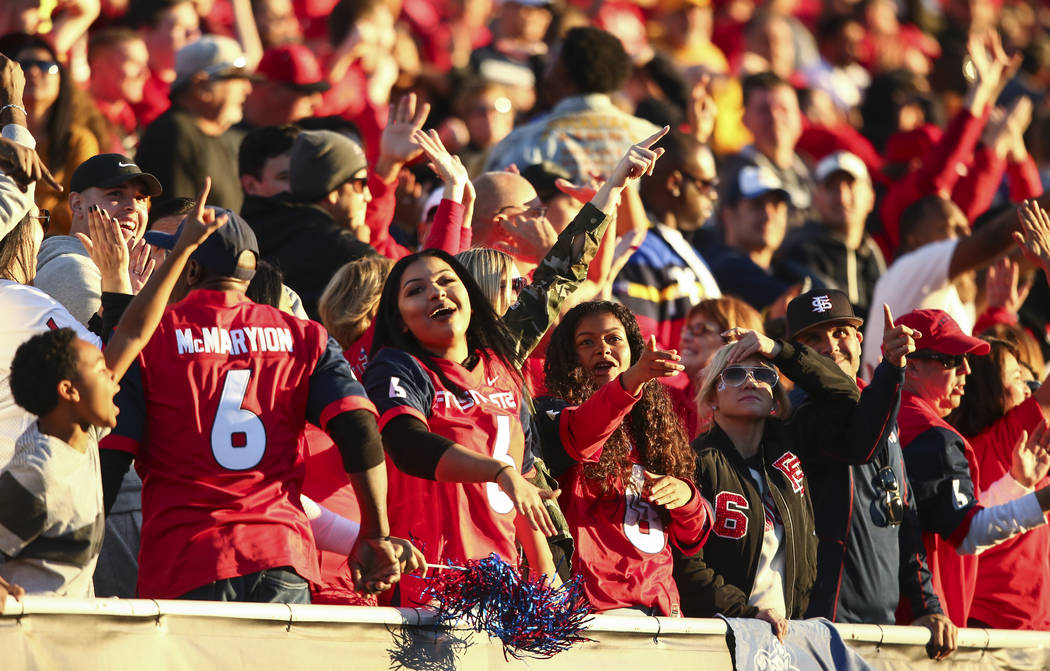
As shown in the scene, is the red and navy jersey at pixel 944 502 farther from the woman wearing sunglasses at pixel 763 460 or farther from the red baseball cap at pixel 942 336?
the woman wearing sunglasses at pixel 763 460

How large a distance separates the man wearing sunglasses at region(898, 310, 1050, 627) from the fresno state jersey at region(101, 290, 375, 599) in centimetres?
267

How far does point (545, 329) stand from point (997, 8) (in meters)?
13.5

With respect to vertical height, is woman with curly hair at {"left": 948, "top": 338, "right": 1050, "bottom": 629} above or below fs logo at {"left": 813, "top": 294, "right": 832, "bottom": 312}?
below

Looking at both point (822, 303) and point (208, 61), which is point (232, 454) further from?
point (208, 61)

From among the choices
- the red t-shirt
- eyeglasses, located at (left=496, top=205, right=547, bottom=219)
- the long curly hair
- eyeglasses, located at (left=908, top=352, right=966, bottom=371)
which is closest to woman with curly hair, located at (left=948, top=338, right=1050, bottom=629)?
the red t-shirt

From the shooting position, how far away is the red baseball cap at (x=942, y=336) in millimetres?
6594

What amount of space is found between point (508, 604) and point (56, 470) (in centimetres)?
124

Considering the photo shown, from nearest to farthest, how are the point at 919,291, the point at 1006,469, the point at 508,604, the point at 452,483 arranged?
1. the point at 508,604
2. the point at 452,483
3. the point at 1006,469
4. the point at 919,291

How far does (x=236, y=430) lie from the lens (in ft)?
14.7

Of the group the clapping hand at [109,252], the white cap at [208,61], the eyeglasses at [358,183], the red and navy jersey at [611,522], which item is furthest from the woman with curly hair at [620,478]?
the white cap at [208,61]

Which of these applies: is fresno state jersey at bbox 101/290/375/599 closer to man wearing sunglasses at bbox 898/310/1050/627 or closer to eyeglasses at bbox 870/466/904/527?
eyeglasses at bbox 870/466/904/527

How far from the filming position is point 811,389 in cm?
606

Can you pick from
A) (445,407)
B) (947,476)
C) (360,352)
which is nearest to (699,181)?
(947,476)

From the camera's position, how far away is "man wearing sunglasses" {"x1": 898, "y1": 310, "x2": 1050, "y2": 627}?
245 inches
